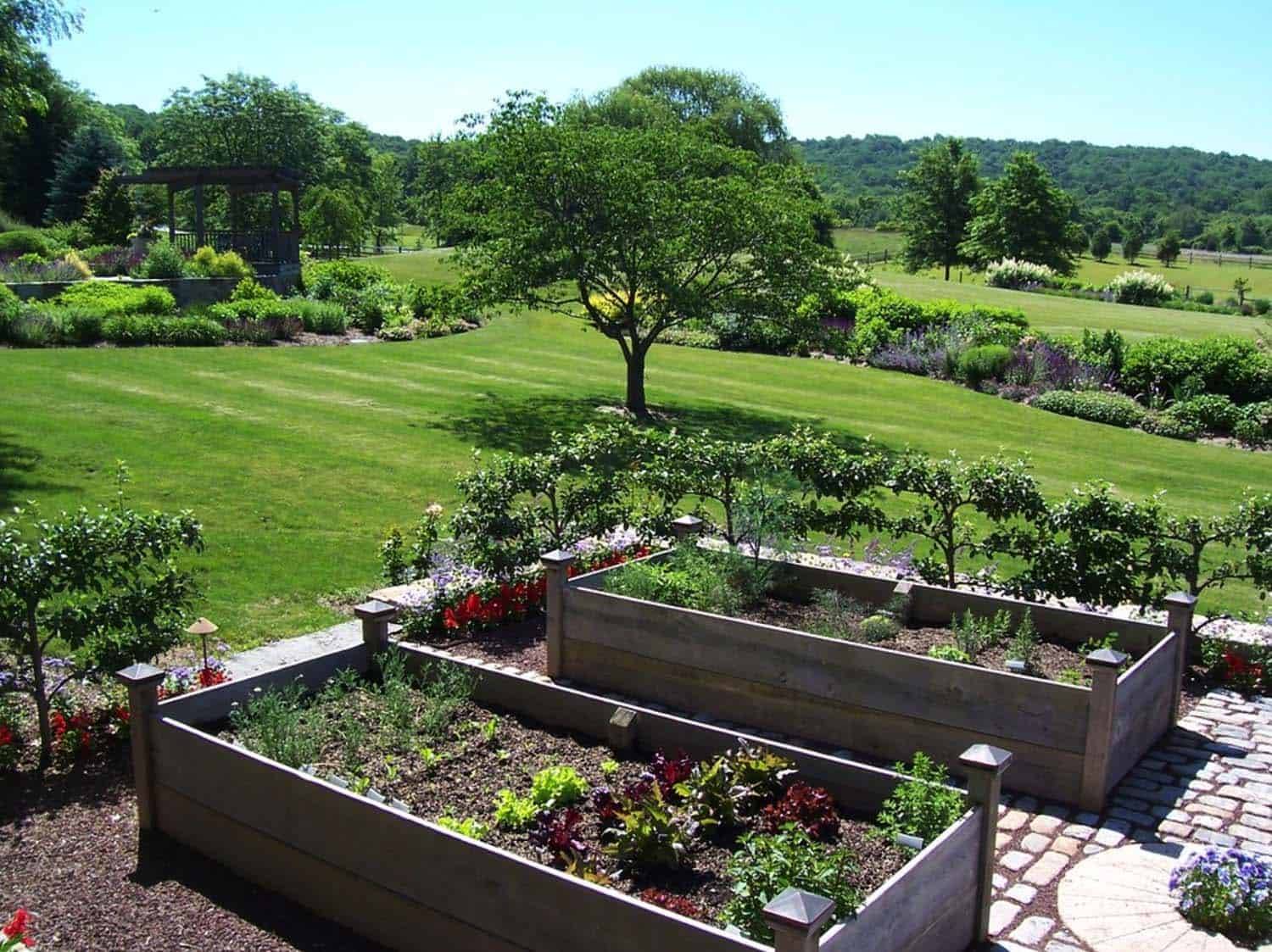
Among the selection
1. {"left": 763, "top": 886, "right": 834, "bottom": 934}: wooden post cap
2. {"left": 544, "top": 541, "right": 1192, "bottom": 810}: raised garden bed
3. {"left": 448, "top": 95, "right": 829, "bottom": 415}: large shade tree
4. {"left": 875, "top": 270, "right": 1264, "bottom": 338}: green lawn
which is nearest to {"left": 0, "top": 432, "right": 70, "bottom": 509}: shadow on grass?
{"left": 544, "top": 541, "right": 1192, "bottom": 810}: raised garden bed

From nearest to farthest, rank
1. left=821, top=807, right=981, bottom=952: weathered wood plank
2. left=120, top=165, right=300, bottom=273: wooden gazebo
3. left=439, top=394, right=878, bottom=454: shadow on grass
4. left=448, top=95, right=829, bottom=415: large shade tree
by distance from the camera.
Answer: left=821, top=807, right=981, bottom=952: weathered wood plank → left=439, top=394, right=878, bottom=454: shadow on grass → left=448, top=95, right=829, bottom=415: large shade tree → left=120, top=165, right=300, bottom=273: wooden gazebo

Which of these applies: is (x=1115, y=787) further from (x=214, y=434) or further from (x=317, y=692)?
(x=214, y=434)

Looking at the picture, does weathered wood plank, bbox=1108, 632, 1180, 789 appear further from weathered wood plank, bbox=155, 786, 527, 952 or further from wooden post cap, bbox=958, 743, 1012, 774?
weathered wood plank, bbox=155, 786, 527, 952

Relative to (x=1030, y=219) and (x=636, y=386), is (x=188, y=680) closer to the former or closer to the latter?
(x=636, y=386)

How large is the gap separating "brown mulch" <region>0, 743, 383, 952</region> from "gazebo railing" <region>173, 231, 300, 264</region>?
28.5 m

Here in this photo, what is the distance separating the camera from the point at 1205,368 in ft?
73.8

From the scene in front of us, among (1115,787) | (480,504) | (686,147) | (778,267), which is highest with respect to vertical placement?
(686,147)

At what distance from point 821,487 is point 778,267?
9.40 m

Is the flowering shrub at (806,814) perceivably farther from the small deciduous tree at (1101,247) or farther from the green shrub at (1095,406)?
the small deciduous tree at (1101,247)

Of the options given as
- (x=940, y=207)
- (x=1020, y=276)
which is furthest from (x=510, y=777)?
(x=940, y=207)

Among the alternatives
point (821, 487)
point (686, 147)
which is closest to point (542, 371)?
point (686, 147)

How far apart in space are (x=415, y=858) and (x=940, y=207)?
6512cm

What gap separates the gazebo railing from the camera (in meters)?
33.4

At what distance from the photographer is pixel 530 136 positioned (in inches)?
726
